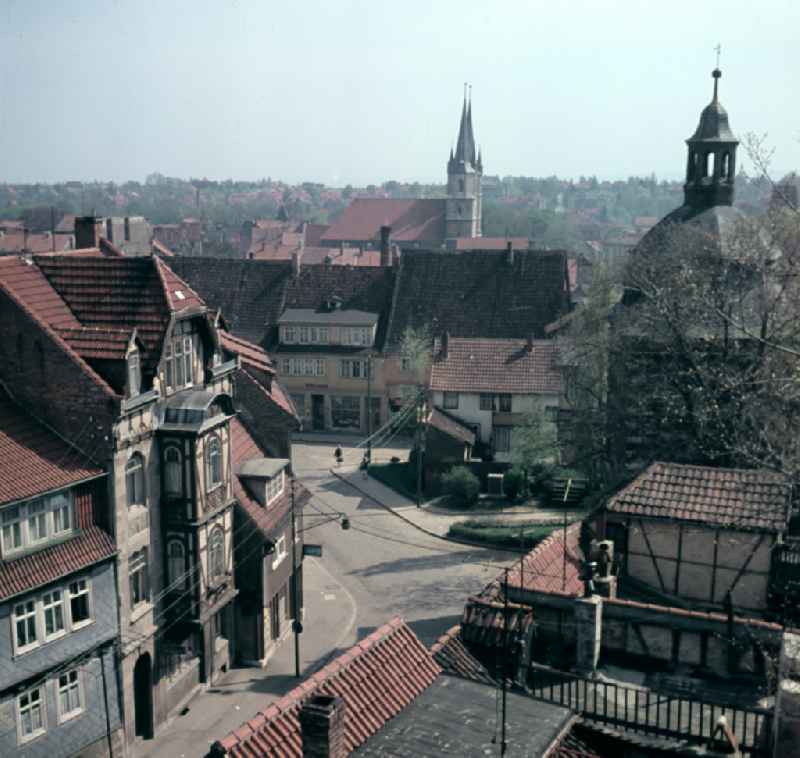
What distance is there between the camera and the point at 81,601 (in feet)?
80.9

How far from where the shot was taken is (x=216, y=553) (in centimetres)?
2939

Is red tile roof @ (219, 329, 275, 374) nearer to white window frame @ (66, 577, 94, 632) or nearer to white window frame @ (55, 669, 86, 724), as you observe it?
white window frame @ (66, 577, 94, 632)

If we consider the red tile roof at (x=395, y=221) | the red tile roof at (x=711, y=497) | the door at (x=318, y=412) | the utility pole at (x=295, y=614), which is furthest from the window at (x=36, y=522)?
the red tile roof at (x=395, y=221)

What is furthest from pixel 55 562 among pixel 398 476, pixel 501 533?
pixel 398 476

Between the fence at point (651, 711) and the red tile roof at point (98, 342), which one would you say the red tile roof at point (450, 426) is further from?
the fence at point (651, 711)

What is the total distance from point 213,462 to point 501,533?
55.9 ft

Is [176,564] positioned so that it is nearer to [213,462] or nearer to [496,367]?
[213,462]

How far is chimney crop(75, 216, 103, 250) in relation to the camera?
125 ft

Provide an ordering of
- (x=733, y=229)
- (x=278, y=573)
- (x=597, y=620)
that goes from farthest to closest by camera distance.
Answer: (x=733, y=229), (x=278, y=573), (x=597, y=620)

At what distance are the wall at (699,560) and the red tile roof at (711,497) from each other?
0.27 metres

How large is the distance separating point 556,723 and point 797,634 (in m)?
4.53

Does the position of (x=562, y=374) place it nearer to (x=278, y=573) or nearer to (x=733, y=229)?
(x=733, y=229)

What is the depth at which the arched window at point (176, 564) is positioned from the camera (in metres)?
27.9

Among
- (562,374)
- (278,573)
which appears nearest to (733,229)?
(562,374)
